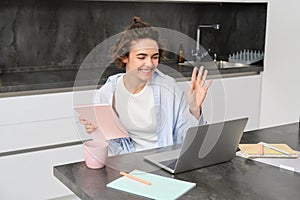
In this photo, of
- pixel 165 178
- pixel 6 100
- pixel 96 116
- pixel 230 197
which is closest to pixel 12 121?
pixel 6 100

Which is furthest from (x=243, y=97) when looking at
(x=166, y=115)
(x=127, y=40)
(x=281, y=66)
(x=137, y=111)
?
(x=127, y=40)

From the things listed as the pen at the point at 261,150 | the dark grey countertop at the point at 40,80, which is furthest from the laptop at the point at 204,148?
the dark grey countertop at the point at 40,80

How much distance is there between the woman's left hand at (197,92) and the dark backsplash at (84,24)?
1781 mm

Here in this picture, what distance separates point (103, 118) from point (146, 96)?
0.25 m

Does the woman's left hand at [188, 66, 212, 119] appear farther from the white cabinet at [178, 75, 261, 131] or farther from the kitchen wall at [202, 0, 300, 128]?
the kitchen wall at [202, 0, 300, 128]

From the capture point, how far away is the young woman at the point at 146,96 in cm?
153

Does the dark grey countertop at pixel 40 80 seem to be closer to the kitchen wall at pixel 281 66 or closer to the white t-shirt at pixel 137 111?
the white t-shirt at pixel 137 111

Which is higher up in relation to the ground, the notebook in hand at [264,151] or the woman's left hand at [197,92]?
the woman's left hand at [197,92]

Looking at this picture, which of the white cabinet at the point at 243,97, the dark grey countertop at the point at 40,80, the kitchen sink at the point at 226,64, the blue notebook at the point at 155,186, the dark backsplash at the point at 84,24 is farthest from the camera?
the kitchen sink at the point at 226,64

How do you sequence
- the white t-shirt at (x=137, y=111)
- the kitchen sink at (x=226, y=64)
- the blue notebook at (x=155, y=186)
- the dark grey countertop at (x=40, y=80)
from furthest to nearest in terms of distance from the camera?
the kitchen sink at (x=226, y=64) < the dark grey countertop at (x=40, y=80) < the white t-shirt at (x=137, y=111) < the blue notebook at (x=155, y=186)

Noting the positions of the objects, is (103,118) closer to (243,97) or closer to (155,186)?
(155,186)

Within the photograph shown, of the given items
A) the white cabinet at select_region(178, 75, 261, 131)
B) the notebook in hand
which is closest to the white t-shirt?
the notebook in hand

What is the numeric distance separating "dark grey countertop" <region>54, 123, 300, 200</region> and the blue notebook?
0.02m

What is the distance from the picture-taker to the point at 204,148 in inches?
56.0
